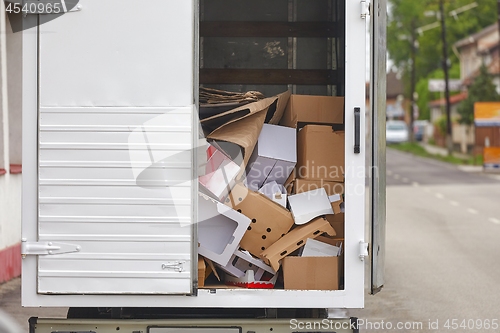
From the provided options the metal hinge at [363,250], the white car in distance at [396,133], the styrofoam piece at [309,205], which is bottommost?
the metal hinge at [363,250]

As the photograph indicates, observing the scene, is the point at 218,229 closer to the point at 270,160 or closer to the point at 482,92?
the point at 270,160

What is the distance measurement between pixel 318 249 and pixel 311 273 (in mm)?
278

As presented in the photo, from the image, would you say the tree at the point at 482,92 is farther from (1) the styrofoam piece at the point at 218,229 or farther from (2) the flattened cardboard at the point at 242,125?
(1) the styrofoam piece at the point at 218,229

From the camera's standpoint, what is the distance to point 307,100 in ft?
20.1

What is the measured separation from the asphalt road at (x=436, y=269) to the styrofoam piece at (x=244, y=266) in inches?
49.9

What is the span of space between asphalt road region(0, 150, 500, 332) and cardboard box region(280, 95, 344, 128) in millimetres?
2161

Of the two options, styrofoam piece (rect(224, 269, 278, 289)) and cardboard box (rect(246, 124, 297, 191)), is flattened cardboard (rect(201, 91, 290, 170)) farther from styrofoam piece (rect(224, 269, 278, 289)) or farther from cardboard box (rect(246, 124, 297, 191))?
styrofoam piece (rect(224, 269, 278, 289))

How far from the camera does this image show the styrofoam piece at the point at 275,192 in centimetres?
555

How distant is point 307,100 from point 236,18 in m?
1.61

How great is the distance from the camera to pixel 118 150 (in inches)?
183

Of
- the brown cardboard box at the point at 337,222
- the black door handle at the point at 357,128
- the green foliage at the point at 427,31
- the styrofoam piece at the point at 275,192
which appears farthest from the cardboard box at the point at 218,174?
the green foliage at the point at 427,31

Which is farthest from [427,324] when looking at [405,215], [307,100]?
[405,215]

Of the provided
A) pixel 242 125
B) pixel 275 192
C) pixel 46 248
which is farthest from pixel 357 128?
pixel 46 248

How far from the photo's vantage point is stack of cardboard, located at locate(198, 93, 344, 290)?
522cm
